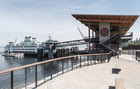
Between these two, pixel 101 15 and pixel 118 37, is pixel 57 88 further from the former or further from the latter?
pixel 118 37

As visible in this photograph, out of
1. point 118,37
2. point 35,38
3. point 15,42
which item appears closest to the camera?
point 118,37

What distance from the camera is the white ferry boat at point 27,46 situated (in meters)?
102

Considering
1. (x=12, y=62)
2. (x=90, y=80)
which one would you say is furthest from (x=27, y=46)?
(x=90, y=80)

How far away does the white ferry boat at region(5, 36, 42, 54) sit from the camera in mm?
102125

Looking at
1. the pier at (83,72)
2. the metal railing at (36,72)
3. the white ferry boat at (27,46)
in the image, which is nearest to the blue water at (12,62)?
the pier at (83,72)

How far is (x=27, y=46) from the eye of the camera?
10488 centimetres

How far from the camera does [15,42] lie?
12138 cm

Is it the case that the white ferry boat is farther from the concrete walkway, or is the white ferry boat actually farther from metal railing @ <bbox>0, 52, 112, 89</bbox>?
the concrete walkway

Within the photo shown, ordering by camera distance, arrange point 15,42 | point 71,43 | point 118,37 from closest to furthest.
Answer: point 118,37, point 71,43, point 15,42

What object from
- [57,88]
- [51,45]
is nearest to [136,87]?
[57,88]

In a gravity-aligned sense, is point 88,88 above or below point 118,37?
below

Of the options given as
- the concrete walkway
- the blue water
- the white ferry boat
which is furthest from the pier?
the white ferry boat

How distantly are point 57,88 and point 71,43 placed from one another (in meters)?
41.3

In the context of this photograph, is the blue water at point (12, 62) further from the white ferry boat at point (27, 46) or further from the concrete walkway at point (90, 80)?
the white ferry boat at point (27, 46)
